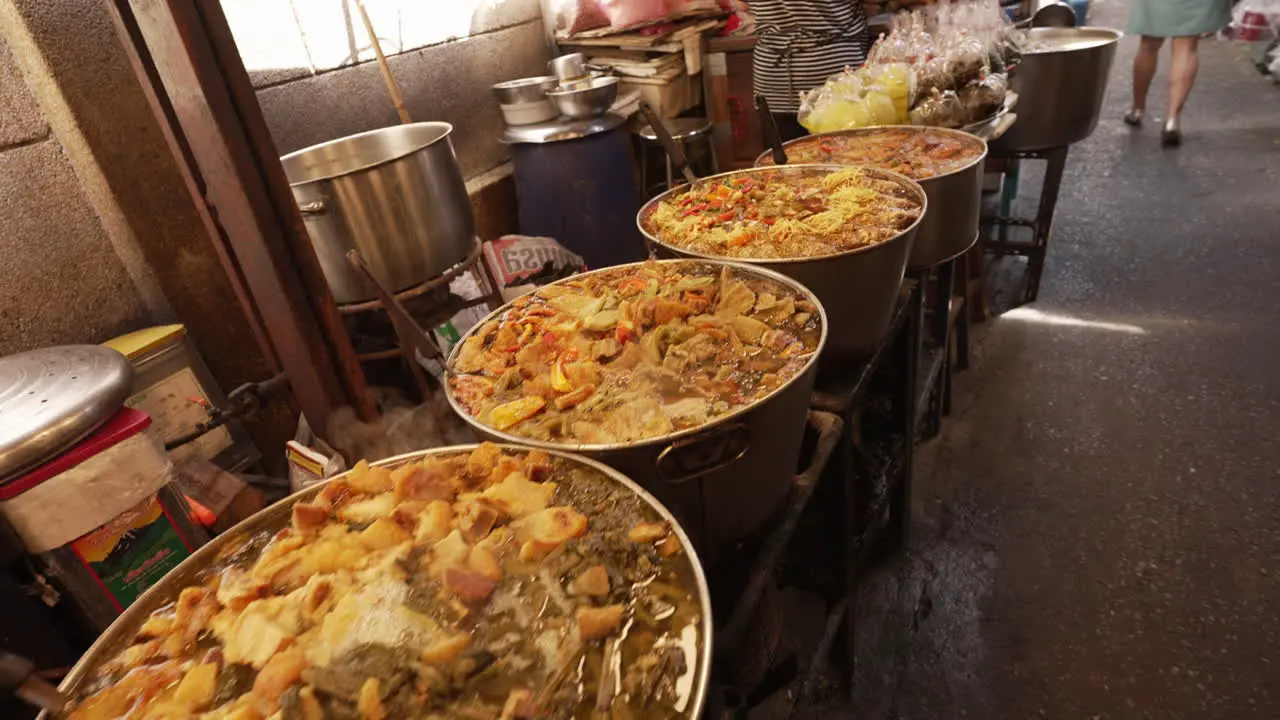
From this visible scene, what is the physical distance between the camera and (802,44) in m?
3.97

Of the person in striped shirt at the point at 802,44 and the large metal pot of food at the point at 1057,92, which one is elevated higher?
the person in striped shirt at the point at 802,44

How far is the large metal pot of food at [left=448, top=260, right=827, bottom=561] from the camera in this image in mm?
1134

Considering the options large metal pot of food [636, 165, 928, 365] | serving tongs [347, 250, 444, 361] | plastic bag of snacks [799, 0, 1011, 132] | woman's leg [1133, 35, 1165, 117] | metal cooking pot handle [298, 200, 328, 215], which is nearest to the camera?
serving tongs [347, 250, 444, 361]

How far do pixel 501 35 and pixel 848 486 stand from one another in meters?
4.04

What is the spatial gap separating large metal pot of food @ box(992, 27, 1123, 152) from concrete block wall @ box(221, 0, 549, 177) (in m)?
3.25

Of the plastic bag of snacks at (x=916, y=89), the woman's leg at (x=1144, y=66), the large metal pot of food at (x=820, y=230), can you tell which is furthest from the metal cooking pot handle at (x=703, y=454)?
the woman's leg at (x=1144, y=66)

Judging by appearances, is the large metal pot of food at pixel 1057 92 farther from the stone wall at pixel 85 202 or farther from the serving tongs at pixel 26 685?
the serving tongs at pixel 26 685

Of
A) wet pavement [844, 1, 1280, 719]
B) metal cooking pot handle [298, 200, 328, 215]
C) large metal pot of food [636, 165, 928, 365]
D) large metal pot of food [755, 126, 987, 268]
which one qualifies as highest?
metal cooking pot handle [298, 200, 328, 215]

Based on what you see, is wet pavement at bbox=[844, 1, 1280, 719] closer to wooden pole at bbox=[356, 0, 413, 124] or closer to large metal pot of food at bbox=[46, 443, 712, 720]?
large metal pot of food at bbox=[46, 443, 712, 720]

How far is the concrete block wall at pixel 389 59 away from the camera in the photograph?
332 centimetres

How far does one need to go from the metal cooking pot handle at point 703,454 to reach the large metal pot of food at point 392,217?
64.1 inches

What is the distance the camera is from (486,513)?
1.05m

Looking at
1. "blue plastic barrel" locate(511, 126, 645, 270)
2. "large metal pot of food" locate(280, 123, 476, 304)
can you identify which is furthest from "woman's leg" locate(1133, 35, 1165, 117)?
"large metal pot of food" locate(280, 123, 476, 304)

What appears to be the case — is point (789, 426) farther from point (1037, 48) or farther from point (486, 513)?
point (1037, 48)
